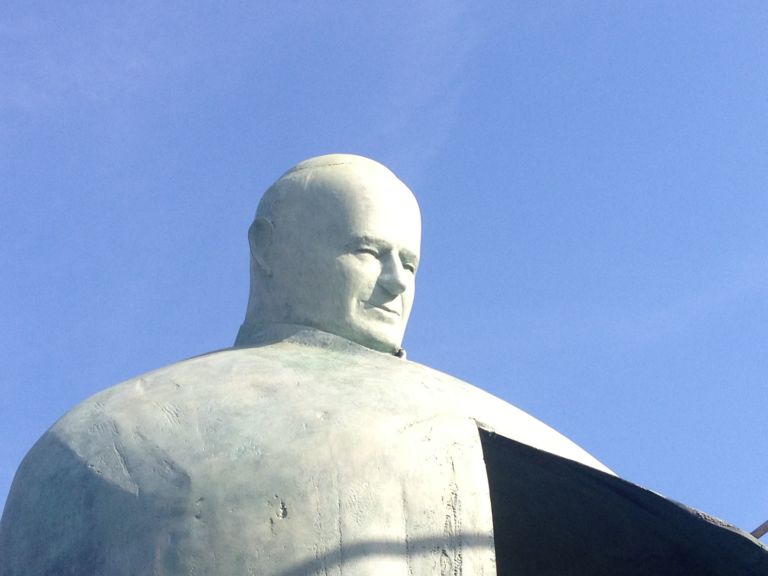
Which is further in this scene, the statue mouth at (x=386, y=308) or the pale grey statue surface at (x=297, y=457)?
the statue mouth at (x=386, y=308)

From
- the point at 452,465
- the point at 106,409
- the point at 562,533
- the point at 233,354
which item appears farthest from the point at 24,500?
the point at 562,533

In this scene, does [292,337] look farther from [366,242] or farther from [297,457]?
[297,457]

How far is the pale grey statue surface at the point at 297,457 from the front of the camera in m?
8.44

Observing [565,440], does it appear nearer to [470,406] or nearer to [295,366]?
[470,406]

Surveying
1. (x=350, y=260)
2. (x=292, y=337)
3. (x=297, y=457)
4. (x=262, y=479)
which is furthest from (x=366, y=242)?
(x=262, y=479)

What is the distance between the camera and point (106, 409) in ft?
30.5

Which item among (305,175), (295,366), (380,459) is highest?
(305,175)

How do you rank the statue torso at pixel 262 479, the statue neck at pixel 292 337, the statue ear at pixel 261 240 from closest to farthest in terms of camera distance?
the statue torso at pixel 262 479 → the statue neck at pixel 292 337 → the statue ear at pixel 261 240

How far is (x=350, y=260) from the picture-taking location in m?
9.96

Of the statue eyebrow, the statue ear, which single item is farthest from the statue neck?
the statue eyebrow

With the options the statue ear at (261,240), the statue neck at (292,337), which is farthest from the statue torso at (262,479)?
the statue ear at (261,240)

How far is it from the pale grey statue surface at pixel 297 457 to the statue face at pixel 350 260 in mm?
11

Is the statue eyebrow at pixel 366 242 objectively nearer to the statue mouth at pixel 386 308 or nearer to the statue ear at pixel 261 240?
the statue mouth at pixel 386 308

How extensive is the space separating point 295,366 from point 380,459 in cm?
96
